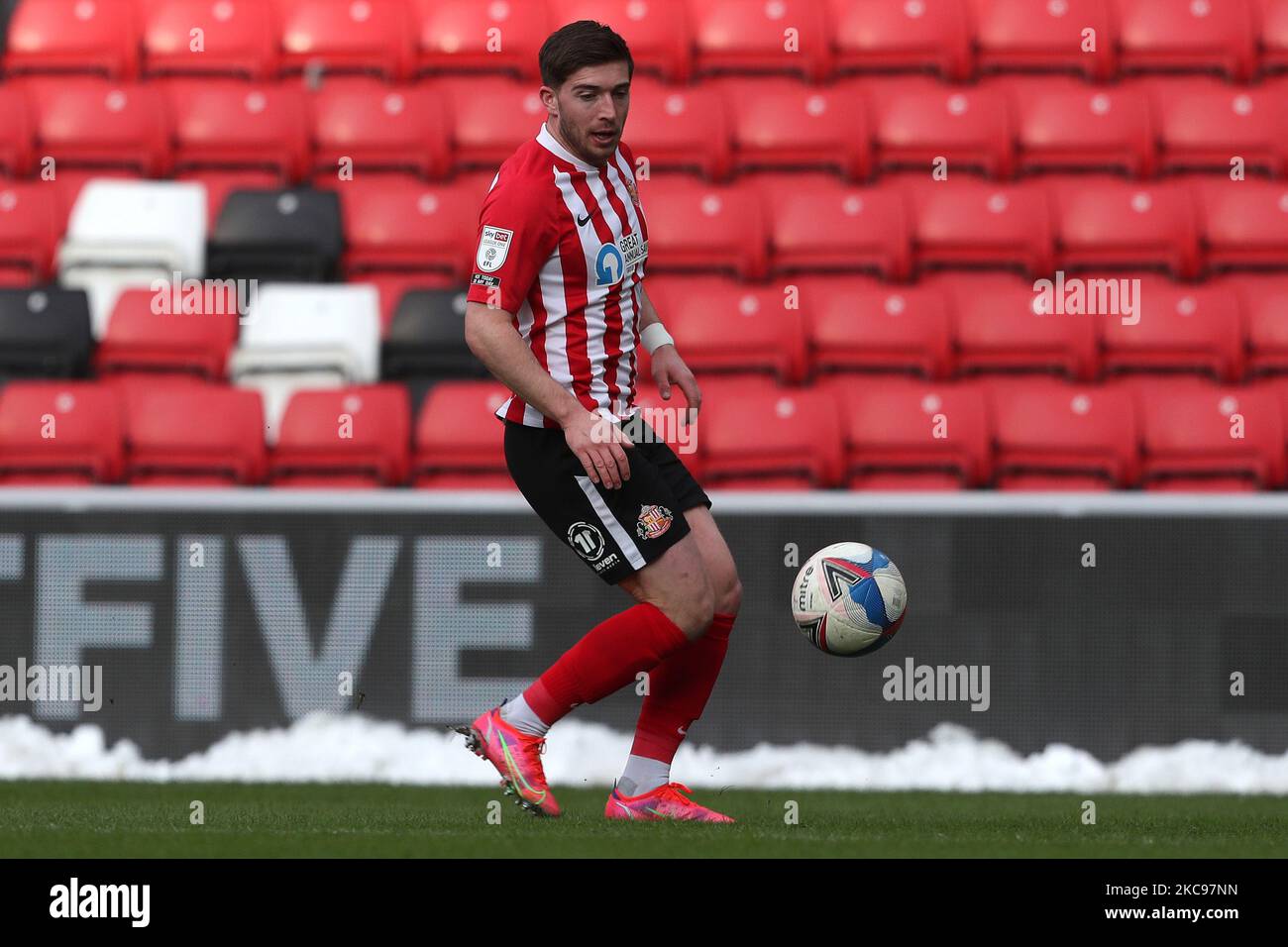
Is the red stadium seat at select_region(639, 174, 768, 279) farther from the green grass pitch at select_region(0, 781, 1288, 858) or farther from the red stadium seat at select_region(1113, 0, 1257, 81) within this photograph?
the green grass pitch at select_region(0, 781, 1288, 858)

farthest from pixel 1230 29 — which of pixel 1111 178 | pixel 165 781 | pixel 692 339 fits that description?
pixel 165 781

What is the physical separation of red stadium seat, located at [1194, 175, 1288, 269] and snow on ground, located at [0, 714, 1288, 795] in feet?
9.80

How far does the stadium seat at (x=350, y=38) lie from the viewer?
9930 millimetres

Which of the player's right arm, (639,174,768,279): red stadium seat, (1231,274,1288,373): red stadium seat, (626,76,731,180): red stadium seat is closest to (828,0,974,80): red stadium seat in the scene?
(626,76,731,180): red stadium seat

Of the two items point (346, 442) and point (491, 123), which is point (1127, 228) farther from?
point (346, 442)

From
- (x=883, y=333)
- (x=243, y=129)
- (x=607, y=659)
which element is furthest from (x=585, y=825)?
(x=243, y=129)

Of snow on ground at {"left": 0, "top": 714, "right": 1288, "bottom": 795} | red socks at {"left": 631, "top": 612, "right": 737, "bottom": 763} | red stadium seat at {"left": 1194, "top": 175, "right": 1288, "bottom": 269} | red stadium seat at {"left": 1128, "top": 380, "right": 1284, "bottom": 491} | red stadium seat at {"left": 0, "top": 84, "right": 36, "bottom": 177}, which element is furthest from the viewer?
red stadium seat at {"left": 0, "top": 84, "right": 36, "bottom": 177}

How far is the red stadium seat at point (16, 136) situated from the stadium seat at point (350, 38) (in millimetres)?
1340

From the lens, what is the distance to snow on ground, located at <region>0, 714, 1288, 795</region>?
659 centimetres

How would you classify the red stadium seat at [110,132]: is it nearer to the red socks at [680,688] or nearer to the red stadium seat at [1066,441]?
the red stadium seat at [1066,441]

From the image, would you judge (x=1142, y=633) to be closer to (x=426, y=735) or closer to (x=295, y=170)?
(x=426, y=735)

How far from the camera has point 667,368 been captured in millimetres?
5133

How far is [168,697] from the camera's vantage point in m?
6.64

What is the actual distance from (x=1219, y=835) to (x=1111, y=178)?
5132 mm
